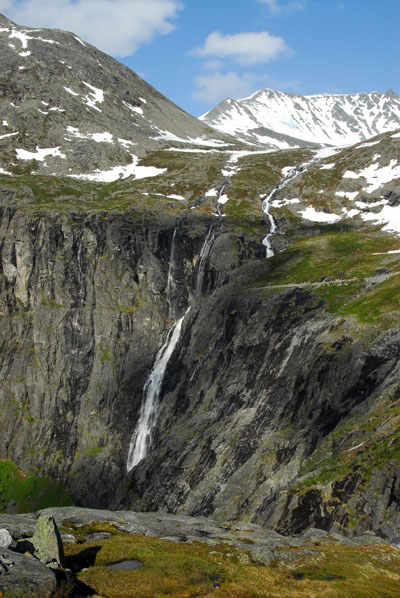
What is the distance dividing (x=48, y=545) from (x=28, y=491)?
6277 centimetres

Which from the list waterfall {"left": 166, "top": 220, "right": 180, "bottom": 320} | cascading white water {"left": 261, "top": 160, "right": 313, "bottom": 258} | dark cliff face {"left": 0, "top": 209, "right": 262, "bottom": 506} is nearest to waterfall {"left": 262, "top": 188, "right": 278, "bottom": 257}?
cascading white water {"left": 261, "top": 160, "right": 313, "bottom": 258}

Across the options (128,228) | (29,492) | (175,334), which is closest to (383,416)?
(175,334)

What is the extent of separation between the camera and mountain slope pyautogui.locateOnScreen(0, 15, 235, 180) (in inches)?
5212

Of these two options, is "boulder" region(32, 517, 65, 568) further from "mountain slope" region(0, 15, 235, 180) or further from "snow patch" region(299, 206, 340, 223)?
"mountain slope" region(0, 15, 235, 180)

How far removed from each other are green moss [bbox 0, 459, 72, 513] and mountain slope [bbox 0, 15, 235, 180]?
76731 mm

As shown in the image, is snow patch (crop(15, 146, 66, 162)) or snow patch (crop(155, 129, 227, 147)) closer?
snow patch (crop(15, 146, 66, 162))

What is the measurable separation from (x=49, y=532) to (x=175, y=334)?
202ft

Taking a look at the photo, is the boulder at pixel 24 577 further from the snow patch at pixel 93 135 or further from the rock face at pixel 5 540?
the snow patch at pixel 93 135

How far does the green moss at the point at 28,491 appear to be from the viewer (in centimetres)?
7469

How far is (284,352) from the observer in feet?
186

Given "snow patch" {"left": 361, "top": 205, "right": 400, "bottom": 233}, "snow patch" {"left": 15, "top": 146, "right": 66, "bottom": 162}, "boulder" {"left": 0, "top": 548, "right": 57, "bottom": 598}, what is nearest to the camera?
"boulder" {"left": 0, "top": 548, "right": 57, "bottom": 598}

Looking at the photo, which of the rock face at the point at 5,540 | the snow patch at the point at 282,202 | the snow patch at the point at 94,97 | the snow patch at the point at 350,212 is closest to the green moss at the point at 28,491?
the rock face at the point at 5,540

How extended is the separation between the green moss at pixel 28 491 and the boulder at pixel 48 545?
188 ft

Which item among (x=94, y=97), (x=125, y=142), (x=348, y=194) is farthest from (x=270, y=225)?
(x=94, y=97)
